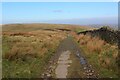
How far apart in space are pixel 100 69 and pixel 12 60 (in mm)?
5461

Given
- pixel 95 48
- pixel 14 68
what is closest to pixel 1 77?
pixel 14 68

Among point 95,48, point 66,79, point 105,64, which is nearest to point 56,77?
point 66,79

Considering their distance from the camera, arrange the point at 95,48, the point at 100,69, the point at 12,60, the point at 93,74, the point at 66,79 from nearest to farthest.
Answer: the point at 66,79, the point at 93,74, the point at 100,69, the point at 12,60, the point at 95,48

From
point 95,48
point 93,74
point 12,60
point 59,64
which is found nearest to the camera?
point 93,74

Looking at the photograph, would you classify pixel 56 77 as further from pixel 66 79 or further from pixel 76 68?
pixel 76 68

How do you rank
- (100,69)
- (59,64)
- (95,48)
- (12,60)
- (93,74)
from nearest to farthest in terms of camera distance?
1. (93,74)
2. (100,69)
3. (59,64)
4. (12,60)
5. (95,48)

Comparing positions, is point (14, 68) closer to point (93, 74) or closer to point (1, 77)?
point (1, 77)

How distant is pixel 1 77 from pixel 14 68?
75.9 inches

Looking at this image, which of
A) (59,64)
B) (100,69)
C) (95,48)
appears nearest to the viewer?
(100,69)

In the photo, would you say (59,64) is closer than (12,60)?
Yes

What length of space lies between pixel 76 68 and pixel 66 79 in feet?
8.10

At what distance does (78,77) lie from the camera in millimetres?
11219

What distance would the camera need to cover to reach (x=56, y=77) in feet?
36.5

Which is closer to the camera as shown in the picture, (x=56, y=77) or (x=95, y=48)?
(x=56, y=77)
